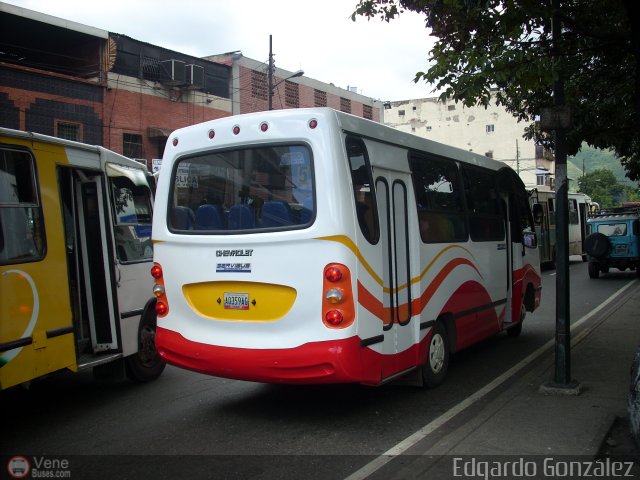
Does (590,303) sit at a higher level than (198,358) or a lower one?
lower

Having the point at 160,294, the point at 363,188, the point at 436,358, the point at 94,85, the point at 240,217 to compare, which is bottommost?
the point at 436,358

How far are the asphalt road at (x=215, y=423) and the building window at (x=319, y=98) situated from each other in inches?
1177

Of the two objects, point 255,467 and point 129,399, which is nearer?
point 255,467

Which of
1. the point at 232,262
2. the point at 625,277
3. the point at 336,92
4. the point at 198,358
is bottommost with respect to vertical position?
the point at 625,277

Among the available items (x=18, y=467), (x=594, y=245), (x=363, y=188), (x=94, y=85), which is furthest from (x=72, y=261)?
(x=94, y=85)

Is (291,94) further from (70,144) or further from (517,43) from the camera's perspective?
(70,144)

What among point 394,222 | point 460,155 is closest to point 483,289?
point 460,155

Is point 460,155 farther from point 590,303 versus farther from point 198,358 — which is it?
point 590,303

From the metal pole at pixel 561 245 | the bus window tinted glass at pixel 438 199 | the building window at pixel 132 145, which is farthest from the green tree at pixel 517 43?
the building window at pixel 132 145

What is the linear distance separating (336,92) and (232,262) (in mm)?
34385

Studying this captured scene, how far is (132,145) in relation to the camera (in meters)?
24.1

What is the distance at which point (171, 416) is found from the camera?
5691mm

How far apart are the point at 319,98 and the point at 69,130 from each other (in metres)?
18.0

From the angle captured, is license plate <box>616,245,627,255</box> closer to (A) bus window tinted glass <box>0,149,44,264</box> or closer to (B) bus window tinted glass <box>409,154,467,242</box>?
Result: (B) bus window tinted glass <box>409,154,467,242</box>
